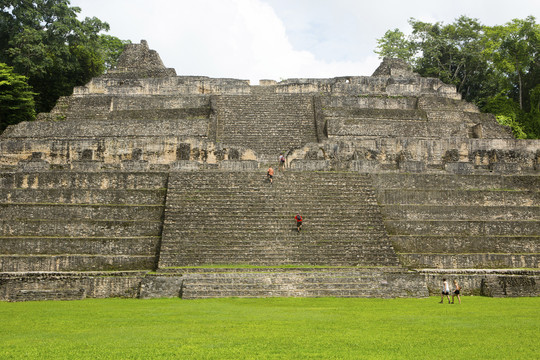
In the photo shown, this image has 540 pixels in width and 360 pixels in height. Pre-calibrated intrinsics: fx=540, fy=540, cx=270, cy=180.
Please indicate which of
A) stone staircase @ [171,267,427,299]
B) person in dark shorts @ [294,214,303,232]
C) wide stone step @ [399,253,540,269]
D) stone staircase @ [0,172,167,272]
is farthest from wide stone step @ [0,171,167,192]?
wide stone step @ [399,253,540,269]

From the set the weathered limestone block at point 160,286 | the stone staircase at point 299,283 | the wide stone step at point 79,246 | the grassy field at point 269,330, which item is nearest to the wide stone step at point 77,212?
the wide stone step at point 79,246

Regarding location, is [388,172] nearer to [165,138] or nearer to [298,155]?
[298,155]

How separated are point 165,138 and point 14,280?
948 cm

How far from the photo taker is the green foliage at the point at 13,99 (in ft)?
86.7

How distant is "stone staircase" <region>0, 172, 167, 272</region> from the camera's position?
15.1 m

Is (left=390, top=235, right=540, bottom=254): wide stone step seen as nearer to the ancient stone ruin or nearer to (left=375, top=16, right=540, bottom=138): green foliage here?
the ancient stone ruin

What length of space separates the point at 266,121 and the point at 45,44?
14615 millimetres

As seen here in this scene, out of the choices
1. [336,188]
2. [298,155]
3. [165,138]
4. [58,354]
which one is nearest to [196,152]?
[165,138]

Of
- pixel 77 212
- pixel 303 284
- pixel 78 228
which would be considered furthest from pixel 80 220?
pixel 303 284

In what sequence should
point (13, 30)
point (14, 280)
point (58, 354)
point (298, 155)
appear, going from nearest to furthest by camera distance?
point (58, 354), point (14, 280), point (298, 155), point (13, 30)

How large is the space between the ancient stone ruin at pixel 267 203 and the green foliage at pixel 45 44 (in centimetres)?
550

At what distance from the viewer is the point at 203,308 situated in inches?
436

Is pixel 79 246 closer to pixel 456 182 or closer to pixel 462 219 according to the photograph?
pixel 462 219

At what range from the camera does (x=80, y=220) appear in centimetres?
1619
